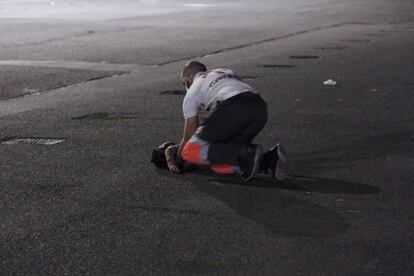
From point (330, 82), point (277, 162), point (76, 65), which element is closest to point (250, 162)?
point (277, 162)

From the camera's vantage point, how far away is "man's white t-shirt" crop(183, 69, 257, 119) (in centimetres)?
769

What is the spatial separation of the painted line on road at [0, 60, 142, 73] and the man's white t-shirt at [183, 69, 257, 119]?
8.84 meters

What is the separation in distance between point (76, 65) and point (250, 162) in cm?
1050

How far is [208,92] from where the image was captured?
771cm

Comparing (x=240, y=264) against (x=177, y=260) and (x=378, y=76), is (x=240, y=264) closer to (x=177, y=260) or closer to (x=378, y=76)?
(x=177, y=260)

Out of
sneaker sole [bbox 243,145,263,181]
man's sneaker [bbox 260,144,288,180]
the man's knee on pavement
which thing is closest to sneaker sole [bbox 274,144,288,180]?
man's sneaker [bbox 260,144,288,180]

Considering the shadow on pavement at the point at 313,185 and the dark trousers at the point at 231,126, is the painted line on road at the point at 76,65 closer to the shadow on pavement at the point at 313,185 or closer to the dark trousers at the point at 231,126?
the dark trousers at the point at 231,126

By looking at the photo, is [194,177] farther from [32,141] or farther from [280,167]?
[32,141]

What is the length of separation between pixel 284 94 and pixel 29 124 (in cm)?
406

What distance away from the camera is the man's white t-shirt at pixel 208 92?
7688 mm

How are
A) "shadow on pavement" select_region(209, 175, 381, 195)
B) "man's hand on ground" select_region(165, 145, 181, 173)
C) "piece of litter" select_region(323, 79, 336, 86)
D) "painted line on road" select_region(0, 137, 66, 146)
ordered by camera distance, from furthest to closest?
1. "piece of litter" select_region(323, 79, 336, 86)
2. "painted line on road" select_region(0, 137, 66, 146)
3. "man's hand on ground" select_region(165, 145, 181, 173)
4. "shadow on pavement" select_region(209, 175, 381, 195)

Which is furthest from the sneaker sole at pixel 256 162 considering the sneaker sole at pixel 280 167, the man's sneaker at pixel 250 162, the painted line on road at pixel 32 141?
the painted line on road at pixel 32 141

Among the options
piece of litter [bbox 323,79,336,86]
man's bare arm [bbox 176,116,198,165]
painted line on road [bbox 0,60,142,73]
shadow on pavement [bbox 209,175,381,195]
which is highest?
man's bare arm [bbox 176,116,198,165]

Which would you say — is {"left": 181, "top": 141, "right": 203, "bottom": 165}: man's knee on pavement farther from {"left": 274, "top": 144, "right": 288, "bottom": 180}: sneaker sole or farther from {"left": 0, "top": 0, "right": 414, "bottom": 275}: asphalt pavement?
{"left": 274, "top": 144, "right": 288, "bottom": 180}: sneaker sole
